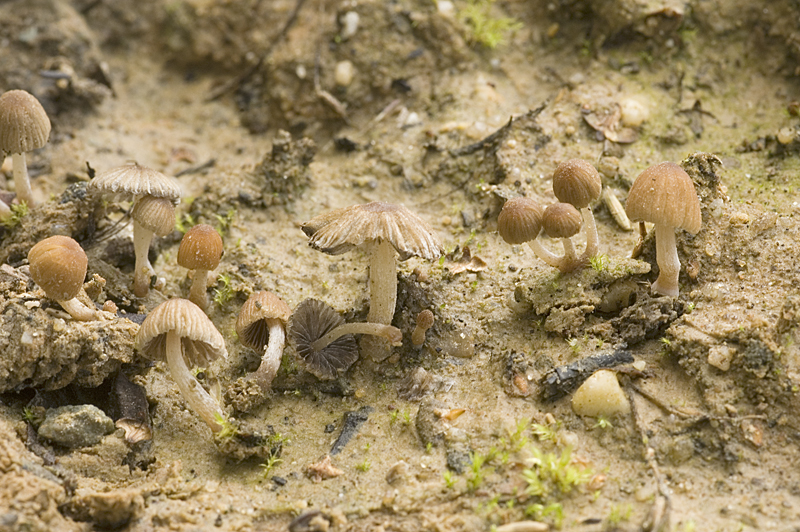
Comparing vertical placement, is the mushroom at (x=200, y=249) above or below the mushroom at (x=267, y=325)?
above

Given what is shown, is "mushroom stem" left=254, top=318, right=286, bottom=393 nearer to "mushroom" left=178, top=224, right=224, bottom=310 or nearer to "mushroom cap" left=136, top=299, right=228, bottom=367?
"mushroom cap" left=136, top=299, right=228, bottom=367

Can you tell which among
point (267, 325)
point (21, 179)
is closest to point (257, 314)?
point (267, 325)

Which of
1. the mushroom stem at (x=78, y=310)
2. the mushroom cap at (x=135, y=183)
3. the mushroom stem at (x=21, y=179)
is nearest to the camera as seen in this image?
the mushroom stem at (x=78, y=310)

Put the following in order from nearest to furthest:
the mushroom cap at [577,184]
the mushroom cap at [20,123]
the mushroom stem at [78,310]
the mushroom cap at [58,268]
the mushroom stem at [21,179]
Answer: the mushroom cap at [58,268], the mushroom stem at [78,310], the mushroom cap at [577,184], the mushroom cap at [20,123], the mushroom stem at [21,179]

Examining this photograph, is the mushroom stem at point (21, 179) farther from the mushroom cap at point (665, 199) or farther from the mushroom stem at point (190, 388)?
the mushroom cap at point (665, 199)

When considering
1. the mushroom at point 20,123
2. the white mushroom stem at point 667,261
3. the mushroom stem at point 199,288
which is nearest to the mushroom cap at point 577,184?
the white mushroom stem at point 667,261

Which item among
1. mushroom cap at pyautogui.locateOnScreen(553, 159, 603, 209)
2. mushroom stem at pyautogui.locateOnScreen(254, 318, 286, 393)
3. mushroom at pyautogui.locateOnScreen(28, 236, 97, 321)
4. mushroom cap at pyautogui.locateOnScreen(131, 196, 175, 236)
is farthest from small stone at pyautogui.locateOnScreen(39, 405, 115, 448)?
mushroom cap at pyautogui.locateOnScreen(553, 159, 603, 209)

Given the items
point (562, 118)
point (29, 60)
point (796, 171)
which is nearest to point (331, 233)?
point (562, 118)
